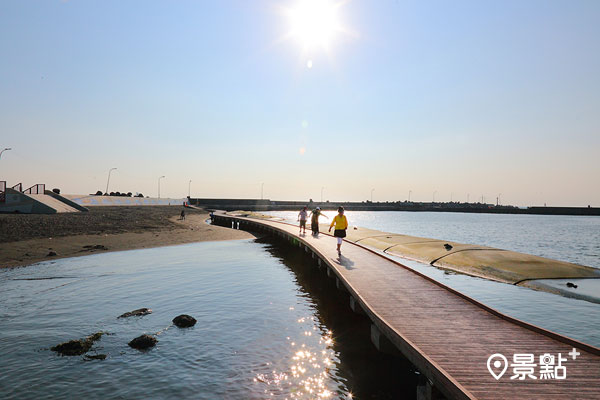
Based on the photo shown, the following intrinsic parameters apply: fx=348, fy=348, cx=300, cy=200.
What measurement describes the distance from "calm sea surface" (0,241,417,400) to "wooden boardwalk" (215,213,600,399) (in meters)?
1.44

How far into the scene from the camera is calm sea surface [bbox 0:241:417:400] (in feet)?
26.2

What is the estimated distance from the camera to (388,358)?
387 inches

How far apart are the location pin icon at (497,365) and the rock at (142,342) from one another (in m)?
8.69

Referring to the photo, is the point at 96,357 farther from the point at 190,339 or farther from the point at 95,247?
the point at 95,247

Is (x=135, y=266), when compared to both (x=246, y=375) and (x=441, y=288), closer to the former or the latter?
(x=246, y=375)

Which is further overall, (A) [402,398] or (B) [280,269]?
(B) [280,269]

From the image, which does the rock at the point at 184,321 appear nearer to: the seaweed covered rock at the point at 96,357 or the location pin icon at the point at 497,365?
the seaweed covered rock at the point at 96,357

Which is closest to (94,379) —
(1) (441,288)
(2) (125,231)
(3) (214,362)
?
(3) (214,362)

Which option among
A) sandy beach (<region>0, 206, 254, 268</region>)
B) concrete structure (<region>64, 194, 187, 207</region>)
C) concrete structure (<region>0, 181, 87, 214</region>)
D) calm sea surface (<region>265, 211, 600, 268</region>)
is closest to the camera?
sandy beach (<region>0, 206, 254, 268</region>)

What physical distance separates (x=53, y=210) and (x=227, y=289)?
141ft

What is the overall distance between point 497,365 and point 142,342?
898 centimetres

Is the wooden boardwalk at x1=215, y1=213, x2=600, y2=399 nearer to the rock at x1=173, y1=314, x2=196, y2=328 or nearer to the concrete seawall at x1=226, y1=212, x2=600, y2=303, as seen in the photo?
the rock at x1=173, y1=314, x2=196, y2=328

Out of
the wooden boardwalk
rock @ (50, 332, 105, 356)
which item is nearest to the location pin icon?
the wooden boardwalk

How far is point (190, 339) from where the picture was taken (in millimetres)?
10672
